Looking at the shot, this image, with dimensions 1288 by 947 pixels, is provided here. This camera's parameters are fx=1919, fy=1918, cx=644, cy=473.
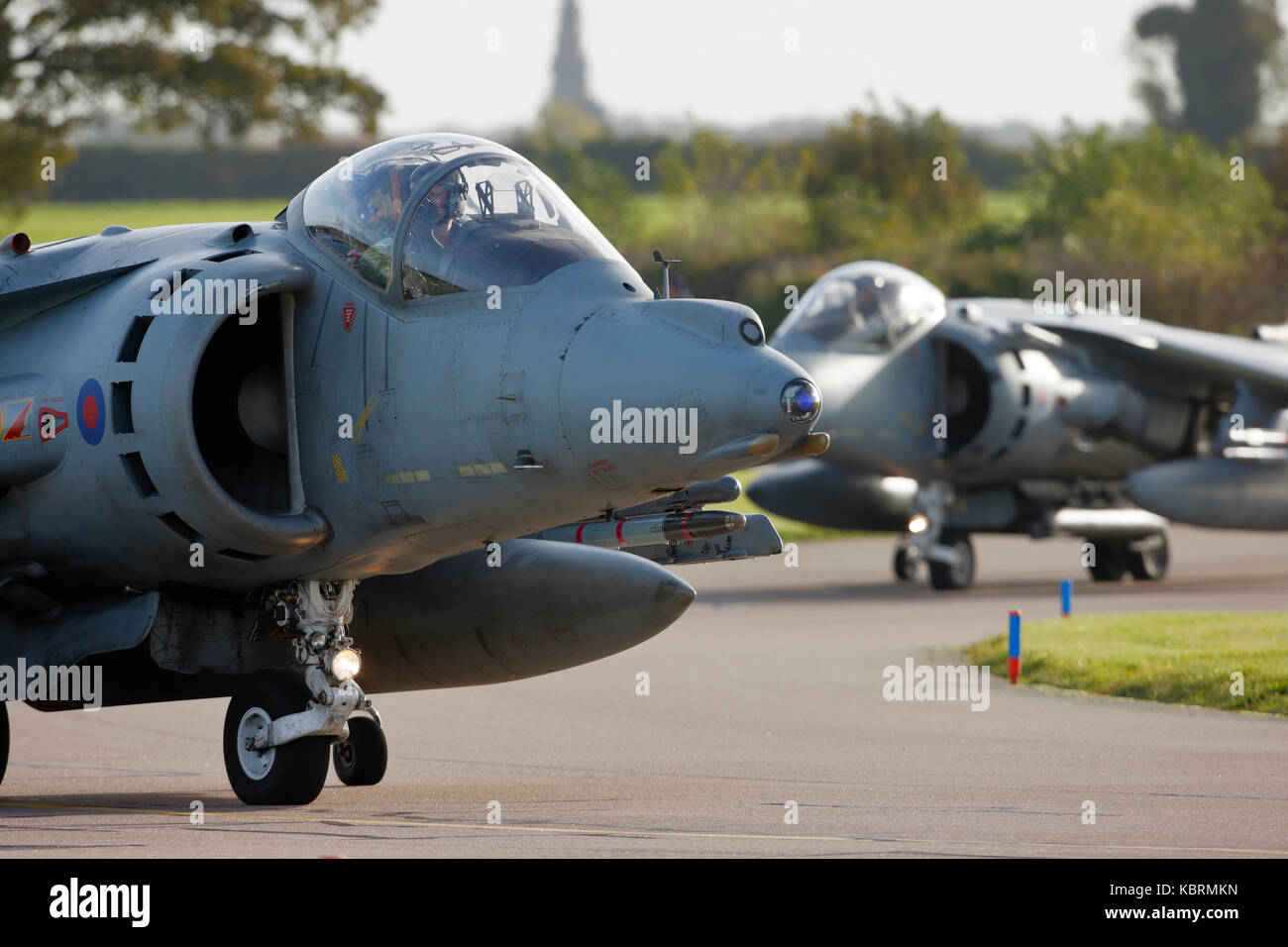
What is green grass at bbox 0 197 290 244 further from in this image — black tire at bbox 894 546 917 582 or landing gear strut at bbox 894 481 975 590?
black tire at bbox 894 546 917 582

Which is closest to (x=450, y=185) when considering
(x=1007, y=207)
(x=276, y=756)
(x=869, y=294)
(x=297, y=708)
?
(x=297, y=708)

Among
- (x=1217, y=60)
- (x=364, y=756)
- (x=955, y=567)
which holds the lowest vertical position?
(x=955, y=567)

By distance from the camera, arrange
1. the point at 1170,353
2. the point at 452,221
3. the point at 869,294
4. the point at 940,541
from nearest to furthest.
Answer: the point at 452,221 < the point at 869,294 < the point at 940,541 < the point at 1170,353

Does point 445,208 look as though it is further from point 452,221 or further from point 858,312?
point 858,312

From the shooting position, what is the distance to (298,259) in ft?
33.9

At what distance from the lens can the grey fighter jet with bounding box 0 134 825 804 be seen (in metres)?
9.02

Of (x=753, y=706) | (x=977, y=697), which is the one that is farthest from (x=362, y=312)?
(x=977, y=697)

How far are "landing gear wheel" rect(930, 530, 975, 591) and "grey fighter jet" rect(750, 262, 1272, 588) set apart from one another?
0.02 m

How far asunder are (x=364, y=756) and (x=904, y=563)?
1724cm

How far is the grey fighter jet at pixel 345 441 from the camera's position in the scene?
9016 mm

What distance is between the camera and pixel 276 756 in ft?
32.9

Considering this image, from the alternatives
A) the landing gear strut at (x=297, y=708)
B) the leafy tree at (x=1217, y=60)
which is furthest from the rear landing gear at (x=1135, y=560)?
the leafy tree at (x=1217, y=60)

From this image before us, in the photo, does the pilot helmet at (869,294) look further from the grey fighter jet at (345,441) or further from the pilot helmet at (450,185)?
the pilot helmet at (450,185)
